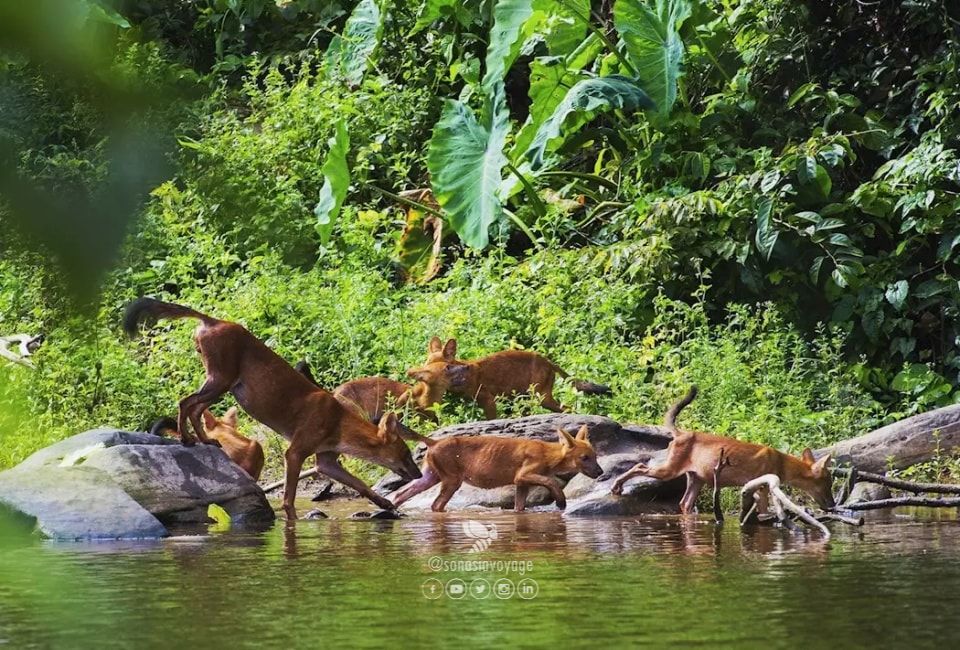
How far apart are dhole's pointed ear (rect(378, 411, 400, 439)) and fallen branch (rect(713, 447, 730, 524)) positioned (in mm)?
1978

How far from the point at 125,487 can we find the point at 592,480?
120 inches

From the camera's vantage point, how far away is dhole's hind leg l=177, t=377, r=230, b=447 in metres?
8.36

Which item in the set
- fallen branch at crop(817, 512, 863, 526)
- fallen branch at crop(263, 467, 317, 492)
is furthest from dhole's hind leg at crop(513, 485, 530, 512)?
fallen branch at crop(817, 512, 863, 526)

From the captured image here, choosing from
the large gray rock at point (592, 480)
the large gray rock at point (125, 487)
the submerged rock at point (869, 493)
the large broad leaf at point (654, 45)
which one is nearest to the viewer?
the large gray rock at point (125, 487)

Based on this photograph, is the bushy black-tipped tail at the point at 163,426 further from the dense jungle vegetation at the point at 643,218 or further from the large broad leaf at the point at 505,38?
the large broad leaf at the point at 505,38

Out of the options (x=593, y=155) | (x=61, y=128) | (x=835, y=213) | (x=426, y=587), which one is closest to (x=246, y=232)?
(x=61, y=128)

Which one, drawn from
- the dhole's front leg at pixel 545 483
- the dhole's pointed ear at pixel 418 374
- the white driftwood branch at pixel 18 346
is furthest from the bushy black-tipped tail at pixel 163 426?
the white driftwood branch at pixel 18 346

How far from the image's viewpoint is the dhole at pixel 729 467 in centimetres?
836

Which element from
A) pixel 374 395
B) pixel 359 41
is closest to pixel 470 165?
pixel 374 395

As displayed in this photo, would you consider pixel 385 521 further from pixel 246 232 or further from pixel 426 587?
pixel 246 232

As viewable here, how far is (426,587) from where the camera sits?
208 inches

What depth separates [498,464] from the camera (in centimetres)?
888

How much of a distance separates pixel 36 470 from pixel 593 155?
31.7 ft

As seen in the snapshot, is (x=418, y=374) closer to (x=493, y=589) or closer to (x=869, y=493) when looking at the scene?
(x=869, y=493)
